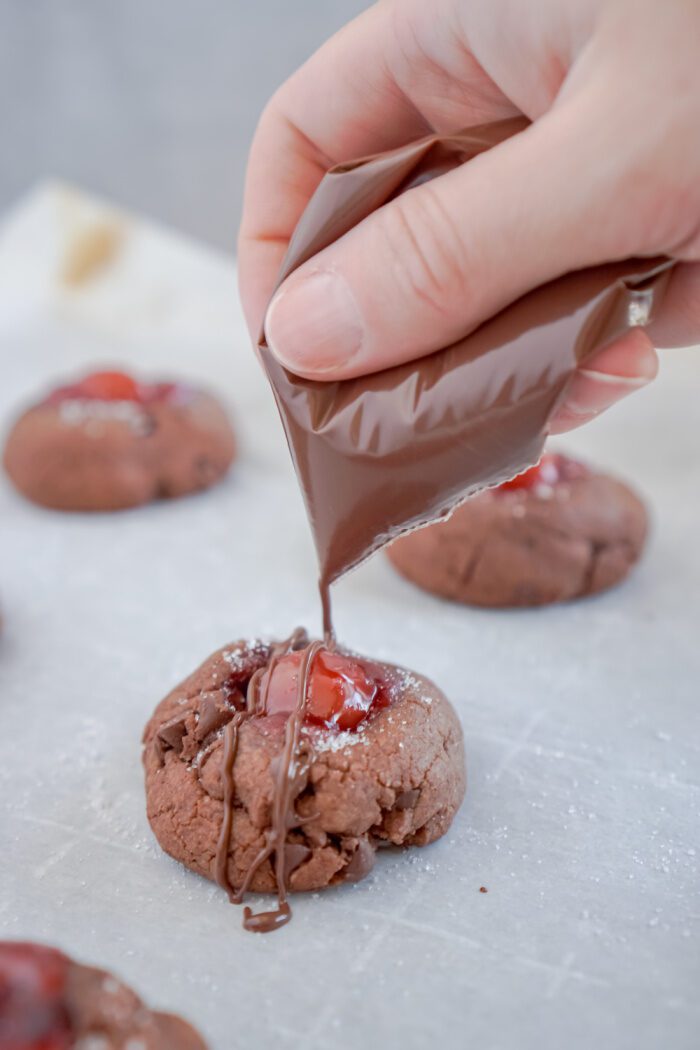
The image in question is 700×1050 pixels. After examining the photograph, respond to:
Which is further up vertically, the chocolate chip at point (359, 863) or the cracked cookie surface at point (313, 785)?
the cracked cookie surface at point (313, 785)

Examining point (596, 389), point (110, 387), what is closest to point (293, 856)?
point (596, 389)

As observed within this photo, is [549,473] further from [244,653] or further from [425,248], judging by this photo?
[425,248]

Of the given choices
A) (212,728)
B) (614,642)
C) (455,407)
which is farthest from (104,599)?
(455,407)

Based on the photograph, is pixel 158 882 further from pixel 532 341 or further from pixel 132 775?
pixel 532 341

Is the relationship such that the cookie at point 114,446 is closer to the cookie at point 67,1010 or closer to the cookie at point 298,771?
the cookie at point 298,771

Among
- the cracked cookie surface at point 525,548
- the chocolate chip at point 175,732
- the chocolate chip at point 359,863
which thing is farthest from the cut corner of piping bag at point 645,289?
the cracked cookie surface at point 525,548

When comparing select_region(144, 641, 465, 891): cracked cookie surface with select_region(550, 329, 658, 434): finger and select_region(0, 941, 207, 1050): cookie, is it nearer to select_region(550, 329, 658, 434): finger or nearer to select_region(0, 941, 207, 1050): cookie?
select_region(0, 941, 207, 1050): cookie
